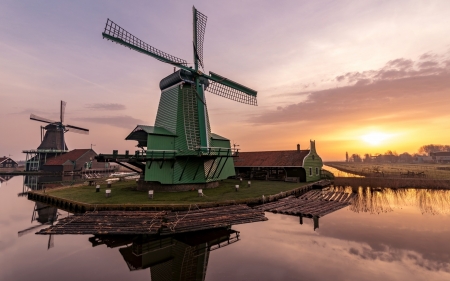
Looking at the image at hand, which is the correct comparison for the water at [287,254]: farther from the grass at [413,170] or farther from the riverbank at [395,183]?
the grass at [413,170]

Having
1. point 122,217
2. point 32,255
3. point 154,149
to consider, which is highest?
point 154,149

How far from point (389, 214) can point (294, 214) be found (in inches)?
289

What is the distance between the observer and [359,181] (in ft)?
99.7

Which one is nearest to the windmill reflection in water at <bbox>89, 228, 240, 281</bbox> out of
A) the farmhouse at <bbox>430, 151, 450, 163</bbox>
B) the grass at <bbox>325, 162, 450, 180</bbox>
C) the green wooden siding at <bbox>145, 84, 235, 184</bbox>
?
the green wooden siding at <bbox>145, 84, 235, 184</bbox>

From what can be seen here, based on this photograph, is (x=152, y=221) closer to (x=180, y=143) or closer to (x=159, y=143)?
(x=159, y=143)

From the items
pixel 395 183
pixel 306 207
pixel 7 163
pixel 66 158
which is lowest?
pixel 306 207

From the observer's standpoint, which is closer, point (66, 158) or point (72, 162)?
point (72, 162)

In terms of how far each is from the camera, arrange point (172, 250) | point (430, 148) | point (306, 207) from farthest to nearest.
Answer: point (430, 148), point (306, 207), point (172, 250)

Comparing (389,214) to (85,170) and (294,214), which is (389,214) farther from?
(85,170)

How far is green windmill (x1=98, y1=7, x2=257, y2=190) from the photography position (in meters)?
20.4

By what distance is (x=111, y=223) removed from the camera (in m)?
12.2

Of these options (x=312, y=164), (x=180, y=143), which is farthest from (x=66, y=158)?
(x=312, y=164)

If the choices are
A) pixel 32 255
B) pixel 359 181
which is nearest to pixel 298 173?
pixel 359 181

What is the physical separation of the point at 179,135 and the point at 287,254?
50.2ft
